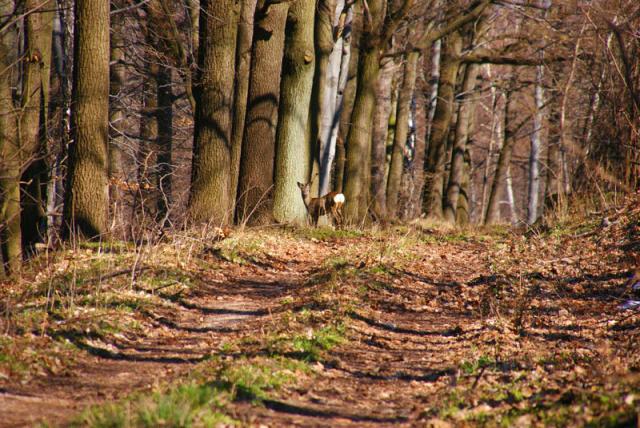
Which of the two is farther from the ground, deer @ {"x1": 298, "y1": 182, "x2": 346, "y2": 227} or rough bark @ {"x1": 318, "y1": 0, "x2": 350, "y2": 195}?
rough bark @ {"x1": 318, "y1": 0, "x2": 350, "y2": 195}

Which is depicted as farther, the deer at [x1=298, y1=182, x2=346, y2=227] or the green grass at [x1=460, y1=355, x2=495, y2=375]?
the deer at [x1=298, y1=182, x2=346, y2=227]

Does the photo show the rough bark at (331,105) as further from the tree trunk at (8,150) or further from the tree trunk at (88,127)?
the tree trunk at (8,150)

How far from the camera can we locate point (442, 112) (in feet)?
79.2

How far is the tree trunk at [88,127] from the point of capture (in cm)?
1105

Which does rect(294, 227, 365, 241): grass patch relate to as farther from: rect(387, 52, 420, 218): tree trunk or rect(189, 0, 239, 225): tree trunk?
rect(387, 52, 420, 218): tree trunk

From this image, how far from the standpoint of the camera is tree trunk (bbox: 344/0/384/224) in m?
17.9

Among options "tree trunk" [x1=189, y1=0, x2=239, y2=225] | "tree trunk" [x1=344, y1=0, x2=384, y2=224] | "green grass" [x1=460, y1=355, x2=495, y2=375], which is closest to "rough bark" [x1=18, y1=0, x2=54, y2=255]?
"tree trunk" [x1=189, y1=0, x2=239, y2=225]

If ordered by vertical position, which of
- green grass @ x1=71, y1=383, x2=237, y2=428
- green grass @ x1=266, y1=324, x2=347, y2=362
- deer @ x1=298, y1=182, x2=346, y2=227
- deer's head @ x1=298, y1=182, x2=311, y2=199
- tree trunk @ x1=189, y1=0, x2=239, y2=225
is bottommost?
green grass @ x1=266, y1=324, x2=347, y2=362

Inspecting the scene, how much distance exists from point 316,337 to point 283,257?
5.32 meters

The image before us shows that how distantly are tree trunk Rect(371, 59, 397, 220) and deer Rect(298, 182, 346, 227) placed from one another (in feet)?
18.3

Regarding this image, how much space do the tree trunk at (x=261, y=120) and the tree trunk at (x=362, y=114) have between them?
11.7 feet

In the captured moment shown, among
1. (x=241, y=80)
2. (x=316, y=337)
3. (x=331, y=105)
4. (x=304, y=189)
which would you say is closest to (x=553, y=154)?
(x=331, y=105)

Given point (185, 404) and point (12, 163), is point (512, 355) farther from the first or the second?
point (12, 163)

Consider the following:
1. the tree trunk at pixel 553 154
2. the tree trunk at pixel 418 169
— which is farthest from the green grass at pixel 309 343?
the tree trunk at pixel 553 154
